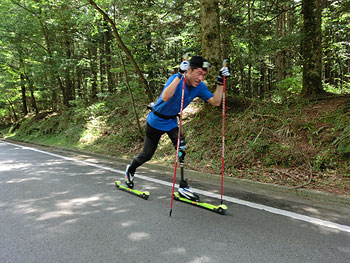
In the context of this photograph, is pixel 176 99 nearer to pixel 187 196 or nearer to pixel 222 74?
pixel 222 74

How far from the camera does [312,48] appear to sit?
695 cm

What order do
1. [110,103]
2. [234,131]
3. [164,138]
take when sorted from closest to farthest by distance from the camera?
1. [234,131]
2. [164,138]
3. [110,103]

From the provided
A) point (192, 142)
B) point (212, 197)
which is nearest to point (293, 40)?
point (192, 142)

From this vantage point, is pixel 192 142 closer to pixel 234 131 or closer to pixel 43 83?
pixel 234 131

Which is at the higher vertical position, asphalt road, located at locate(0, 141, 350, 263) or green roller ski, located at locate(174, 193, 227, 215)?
green roller ski, located at locate(174, 193, 227, 215)

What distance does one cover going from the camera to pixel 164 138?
8.59 m

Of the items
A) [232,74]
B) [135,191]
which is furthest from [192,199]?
[232,74]

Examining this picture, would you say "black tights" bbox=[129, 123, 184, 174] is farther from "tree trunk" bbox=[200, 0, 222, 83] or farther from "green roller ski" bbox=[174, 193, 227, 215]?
"tree trunk" bbox=[200, 0, 222, 83]

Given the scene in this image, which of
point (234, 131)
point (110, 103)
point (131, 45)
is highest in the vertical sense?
point (131, 45)

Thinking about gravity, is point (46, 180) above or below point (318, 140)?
below

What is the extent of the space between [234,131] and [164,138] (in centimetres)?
280

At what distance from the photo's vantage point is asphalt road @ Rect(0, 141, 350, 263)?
2359 mm

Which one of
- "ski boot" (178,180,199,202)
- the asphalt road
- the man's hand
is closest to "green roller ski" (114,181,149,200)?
the asphalt road

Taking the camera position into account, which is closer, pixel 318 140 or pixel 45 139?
pixel 318 140
